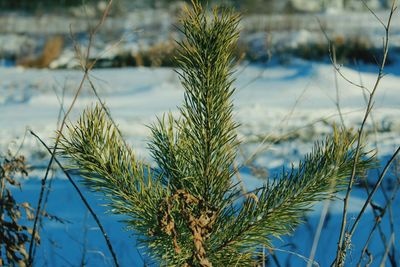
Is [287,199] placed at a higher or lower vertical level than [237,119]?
higher

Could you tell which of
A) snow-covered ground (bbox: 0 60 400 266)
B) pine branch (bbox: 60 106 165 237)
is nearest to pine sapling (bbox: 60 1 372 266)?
pine branch (bbox: 60 106 165 237)

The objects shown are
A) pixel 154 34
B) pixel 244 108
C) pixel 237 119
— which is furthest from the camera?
pixel 154 34

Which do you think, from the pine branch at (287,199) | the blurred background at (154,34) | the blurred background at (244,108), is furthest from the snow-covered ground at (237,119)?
the blurred background at (154,34)

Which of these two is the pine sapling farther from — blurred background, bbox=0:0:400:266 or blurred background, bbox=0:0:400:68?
blurred background, bbox=0:0:400:68

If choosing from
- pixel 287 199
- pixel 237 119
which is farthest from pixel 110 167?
pixel 237 119

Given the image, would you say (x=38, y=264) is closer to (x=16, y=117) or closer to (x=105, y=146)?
(x=105, y=146)

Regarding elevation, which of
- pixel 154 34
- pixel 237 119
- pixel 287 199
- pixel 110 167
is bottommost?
pixel 237 119

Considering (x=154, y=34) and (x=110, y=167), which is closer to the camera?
(x=110, y=167)

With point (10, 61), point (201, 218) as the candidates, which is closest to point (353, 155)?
point (201, 218)

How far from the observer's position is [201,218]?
1421 millimetres

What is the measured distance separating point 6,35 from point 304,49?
9.70 metres

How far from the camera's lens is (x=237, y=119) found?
6.62m

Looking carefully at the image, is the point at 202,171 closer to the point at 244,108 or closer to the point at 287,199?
the point at 287,199

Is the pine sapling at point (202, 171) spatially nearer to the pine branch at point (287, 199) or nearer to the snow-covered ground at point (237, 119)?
the pine branch at point (287, 199)
